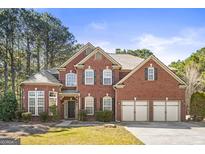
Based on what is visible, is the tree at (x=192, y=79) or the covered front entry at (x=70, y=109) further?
the tree at (x=192, y=79)

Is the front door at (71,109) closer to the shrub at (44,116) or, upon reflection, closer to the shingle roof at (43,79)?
the shingle roof at (43,79)

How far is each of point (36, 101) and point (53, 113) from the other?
5.69ft

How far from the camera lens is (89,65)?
32875 mm

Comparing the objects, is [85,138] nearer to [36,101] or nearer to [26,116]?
[26,116]

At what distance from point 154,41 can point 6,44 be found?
1670cm

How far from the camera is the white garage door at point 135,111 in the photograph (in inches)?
1258

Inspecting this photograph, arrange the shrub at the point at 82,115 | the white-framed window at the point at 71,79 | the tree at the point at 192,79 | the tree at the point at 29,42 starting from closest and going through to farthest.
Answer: the shrub at the point at 82,115 → the white-framed window at the point at 71,79 → the tree at the point at 29,42 → the tree at the point at 192,79

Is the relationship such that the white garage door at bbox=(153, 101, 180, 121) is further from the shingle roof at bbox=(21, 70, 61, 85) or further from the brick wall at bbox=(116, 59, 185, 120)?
the shingle roof at bbox=(21, 70, 61, 85)

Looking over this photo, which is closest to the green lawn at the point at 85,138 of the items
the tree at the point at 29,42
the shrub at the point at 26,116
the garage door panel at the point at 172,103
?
the shrub at the point at 26,116

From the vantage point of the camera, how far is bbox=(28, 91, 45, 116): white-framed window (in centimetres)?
3186

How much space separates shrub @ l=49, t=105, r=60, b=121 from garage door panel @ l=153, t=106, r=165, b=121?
7.99 m

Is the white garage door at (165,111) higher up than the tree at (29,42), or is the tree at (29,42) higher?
the tree at (29,42)
